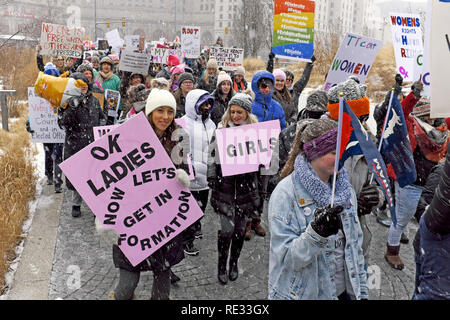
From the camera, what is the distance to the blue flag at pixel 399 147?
8.58 feet

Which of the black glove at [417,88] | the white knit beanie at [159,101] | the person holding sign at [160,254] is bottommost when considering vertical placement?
the person holding sign at [160,254]

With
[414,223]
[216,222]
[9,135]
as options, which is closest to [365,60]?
[414,223]

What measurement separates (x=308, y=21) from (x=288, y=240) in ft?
16.6

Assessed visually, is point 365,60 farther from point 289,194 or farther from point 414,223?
point 289,194

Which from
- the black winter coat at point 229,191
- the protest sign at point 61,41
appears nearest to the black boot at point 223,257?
the black winter coat at point 229,191

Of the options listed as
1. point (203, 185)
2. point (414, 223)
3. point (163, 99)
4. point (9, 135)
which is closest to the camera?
point (163, 99)

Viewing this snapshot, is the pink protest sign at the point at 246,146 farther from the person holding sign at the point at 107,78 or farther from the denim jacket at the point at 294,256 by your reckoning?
the person holding sign at the point at 107,78

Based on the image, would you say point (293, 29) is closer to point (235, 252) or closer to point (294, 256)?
point (235, 252)

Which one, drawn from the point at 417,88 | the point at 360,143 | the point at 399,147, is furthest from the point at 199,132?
the point at 360,143

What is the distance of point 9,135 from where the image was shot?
9.38 metres

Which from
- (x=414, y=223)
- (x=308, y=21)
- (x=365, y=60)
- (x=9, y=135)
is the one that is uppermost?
(x=308, y=21)

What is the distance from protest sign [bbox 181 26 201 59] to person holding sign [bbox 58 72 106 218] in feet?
27.3

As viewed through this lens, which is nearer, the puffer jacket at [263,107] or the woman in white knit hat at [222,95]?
the puffer jacket at [263,107]

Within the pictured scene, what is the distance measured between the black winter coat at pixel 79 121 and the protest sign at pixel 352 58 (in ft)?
10.3
